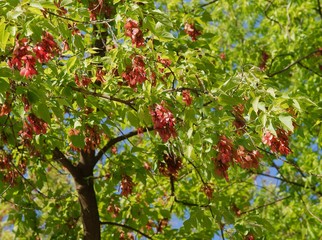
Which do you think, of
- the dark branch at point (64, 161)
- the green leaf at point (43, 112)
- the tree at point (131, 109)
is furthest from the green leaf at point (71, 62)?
the dark branch at point (64, 161)

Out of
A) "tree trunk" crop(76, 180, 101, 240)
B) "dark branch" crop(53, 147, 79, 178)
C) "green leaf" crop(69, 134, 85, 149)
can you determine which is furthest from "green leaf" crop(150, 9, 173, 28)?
"tree trunk" crop(76, 180, 101, 240)

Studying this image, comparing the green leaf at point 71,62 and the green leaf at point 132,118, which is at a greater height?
the green leaf at point 71,62

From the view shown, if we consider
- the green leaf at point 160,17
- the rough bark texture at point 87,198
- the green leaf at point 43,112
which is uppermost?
the rough bark texture at point 87,198

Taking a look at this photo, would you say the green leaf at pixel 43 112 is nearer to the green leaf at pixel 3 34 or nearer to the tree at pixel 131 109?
the tree at pixel 131 109

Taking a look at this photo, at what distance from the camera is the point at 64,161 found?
18.6 ft

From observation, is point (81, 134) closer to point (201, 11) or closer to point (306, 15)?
point (201, 11)

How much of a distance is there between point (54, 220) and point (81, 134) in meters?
2.08

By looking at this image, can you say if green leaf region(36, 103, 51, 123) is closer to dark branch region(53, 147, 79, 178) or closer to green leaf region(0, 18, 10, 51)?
green leaf region(0, 18, 10, 51)

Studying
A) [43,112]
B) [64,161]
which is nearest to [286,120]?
[43,112]

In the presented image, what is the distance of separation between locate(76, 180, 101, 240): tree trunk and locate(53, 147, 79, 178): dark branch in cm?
16

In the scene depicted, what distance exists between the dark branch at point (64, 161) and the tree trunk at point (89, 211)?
6.3 inches

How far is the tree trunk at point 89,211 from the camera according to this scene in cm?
562

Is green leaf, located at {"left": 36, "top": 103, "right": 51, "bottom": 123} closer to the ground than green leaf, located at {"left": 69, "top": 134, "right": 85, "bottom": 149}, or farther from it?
closer to the ground

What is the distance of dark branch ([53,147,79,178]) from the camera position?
550cm
